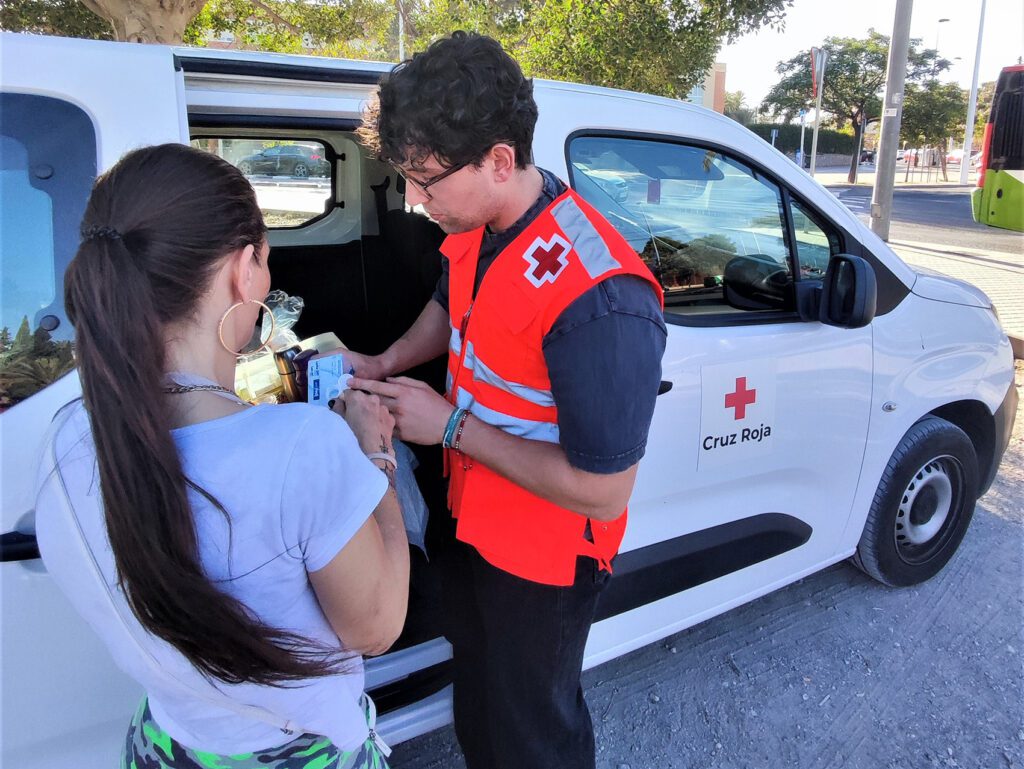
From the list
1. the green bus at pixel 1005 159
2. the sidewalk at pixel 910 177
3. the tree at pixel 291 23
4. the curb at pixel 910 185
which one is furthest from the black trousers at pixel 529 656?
the sidewalk at pixel 910 177

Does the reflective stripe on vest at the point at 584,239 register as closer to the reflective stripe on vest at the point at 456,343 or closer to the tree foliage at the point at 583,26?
the reflective stripe on vest at the point at 456,343

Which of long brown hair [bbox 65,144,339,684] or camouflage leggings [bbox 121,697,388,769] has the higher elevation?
long brown hair [bbox 65,144,339,684]

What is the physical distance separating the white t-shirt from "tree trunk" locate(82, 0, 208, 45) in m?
6.71

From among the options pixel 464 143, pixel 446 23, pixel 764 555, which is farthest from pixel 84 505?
pixel 446 23

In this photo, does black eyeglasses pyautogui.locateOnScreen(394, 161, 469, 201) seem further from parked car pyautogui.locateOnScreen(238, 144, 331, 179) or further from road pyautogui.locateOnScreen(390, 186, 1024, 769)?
parked car pyautogui.locateOnScreen(238, 144, 331, 179)

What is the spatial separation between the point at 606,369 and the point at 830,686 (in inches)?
78.5

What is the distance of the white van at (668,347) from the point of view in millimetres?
1303

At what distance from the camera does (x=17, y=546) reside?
123 centimetres

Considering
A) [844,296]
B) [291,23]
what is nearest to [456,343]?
[844,296]

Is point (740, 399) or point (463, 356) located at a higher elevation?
point (463, 356)

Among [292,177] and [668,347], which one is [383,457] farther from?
[292,177]

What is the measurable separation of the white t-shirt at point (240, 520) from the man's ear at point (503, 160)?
59 centimetres

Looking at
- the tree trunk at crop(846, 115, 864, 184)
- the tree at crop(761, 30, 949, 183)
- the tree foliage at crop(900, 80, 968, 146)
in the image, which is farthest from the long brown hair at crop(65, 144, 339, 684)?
the tree foliage at crop(900, 80, 968, 146)

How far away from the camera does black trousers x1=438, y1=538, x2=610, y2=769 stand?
1496 mm
